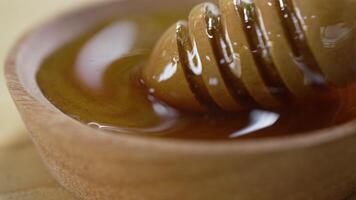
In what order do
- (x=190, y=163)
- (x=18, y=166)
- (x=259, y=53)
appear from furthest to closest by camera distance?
(x=18, y=166) < (x=259, y=53) < (x=190, y=163)

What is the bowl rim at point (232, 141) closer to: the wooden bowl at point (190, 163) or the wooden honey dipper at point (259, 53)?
the wooden bowl at point (190, 163)

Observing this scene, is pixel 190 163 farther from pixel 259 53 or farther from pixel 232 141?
pixel 259 53

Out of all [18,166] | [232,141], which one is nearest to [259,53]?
[232,141]

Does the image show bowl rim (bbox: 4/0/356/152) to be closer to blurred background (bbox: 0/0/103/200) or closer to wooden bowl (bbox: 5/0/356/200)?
wooden bowl (bbox: 5/0/356/200)

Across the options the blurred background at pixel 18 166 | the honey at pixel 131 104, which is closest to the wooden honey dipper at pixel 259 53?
the honey at pixel 131 104

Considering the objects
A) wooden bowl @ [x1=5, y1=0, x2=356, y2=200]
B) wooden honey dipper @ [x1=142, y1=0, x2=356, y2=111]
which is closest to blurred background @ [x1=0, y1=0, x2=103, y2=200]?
wooden bowl @ [x1=5, y1=0, x2=356, y2=200]

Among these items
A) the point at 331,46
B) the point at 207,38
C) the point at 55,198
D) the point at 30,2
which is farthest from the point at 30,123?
the point at 30,2

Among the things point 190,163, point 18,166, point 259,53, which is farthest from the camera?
point 18,166
